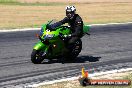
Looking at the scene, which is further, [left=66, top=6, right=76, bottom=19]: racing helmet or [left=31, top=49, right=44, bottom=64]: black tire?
[left=66, top=6, right=76, bottom=19]: racing helmet

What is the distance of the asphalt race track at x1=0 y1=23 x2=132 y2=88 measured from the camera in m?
12.9

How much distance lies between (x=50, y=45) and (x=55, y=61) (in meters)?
0.88

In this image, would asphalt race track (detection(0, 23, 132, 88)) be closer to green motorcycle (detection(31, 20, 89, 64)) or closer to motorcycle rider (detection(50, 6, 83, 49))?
green motorcycle (detection(31, 20, 89, 64))

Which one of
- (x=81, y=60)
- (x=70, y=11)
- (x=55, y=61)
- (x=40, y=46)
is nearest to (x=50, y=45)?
(x=40, y=46)

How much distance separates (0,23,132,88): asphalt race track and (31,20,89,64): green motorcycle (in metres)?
0.28

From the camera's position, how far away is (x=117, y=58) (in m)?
16.3

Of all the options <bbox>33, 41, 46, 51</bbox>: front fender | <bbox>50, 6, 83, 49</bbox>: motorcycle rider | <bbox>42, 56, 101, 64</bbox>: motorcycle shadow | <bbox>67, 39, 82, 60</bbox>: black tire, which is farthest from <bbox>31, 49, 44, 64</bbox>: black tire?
<bbox>67, 39, 82, 60</bbox>: black tire

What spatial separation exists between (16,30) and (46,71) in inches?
463

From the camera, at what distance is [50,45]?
14.9m

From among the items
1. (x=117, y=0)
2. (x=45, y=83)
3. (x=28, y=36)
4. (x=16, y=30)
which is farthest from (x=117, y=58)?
(x=117, y=0)

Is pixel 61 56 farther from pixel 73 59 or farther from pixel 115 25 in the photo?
pixel 115 25

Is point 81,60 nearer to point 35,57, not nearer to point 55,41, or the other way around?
point 55,41

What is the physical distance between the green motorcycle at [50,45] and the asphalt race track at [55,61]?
0.93 feet

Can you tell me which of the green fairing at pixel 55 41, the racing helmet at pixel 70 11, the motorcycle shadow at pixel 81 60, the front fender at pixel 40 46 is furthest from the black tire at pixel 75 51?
the front fender at pixel 40 46
